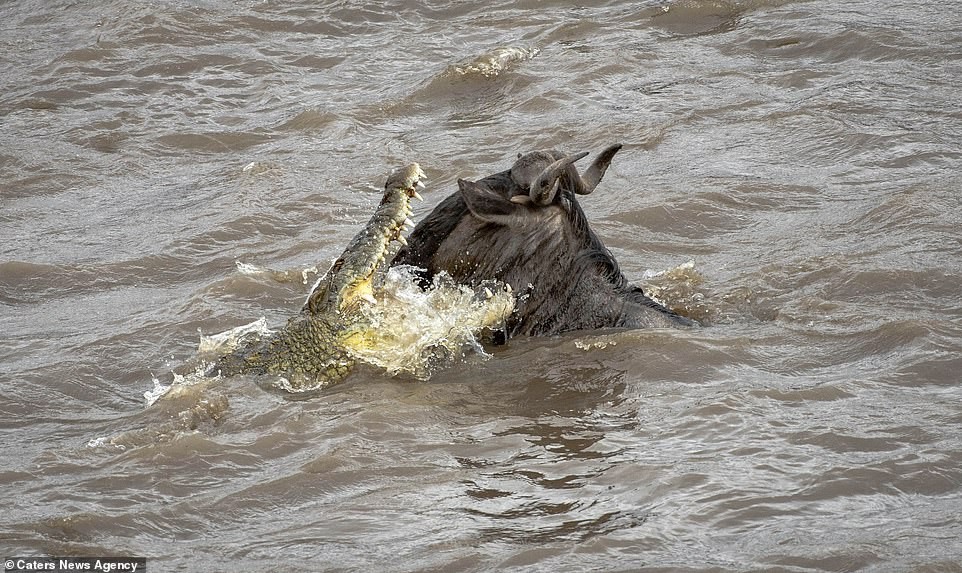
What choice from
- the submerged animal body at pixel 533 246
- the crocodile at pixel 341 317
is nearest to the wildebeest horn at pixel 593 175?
the submerged animal body at pixel 533 246

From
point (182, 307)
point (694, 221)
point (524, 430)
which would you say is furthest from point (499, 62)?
point (524, 430)

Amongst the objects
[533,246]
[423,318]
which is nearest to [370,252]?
[423,318]

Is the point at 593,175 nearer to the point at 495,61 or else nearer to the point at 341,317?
the point at 341,317

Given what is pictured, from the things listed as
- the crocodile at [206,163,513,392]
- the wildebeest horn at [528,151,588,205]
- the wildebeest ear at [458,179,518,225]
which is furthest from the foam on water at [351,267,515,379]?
the wildebeest horn at [528,151,588,205]

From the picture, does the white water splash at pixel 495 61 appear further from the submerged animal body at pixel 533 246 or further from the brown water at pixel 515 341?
the submerged animal body at pixel 533 246

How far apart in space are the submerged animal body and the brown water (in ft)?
0.68

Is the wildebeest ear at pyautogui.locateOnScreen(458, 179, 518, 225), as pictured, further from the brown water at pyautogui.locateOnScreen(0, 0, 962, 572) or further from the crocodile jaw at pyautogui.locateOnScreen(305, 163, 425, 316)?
the brown water at pyautogui.locateOnScreen(0, 0, 962, 572)

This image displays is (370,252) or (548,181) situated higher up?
(548,181)

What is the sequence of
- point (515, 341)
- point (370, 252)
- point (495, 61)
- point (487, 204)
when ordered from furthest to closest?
point (495, 61), point (515, 341), point (487, 204), point (370, 252)

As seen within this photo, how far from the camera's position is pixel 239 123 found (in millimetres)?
11242

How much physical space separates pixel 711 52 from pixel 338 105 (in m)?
3.36

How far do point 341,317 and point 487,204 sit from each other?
0.86 m

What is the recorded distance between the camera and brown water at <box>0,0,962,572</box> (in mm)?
5082

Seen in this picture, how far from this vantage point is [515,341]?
21.7ft
